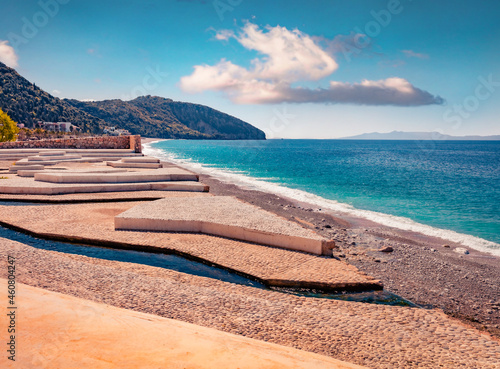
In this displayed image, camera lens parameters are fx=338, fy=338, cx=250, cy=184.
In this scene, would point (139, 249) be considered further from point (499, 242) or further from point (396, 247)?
point (499, 242)

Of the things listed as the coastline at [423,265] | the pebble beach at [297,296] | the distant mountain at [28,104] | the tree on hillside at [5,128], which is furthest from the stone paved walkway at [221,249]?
the distant mountain at [28,104]

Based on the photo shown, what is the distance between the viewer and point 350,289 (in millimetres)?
→ 9594

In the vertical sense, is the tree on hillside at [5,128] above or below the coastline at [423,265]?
above

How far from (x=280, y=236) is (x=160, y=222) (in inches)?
196

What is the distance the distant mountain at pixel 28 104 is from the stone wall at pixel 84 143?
62.1m

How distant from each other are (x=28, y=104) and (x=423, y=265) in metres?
121

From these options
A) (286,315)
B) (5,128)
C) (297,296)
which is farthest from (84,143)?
(286,315)

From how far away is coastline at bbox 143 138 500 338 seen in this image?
10.0 meters

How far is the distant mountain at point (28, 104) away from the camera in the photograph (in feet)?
319

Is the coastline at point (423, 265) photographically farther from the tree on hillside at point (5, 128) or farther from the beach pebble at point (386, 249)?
the tree on hillside at point (5, 128)

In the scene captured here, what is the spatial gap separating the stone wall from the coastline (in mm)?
34120

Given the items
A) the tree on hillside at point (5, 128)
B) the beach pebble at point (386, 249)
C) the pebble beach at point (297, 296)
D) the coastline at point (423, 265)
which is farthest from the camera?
the tree on hillside at point (5, 128)

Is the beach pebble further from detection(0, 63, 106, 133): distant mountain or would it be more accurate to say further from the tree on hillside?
detection(0, 63, 106, 133): distant mountain

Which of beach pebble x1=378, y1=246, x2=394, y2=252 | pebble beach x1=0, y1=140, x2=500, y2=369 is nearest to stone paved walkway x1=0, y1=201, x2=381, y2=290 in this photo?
pebble beach x1=0, y1=140, x2=500, y2=369
